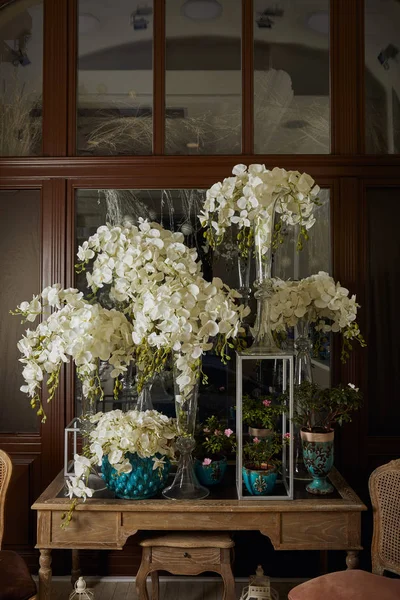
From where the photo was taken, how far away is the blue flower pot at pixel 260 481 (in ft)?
8.66

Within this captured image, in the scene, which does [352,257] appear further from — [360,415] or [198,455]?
[198,455]

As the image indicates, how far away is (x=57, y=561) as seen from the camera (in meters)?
3.31

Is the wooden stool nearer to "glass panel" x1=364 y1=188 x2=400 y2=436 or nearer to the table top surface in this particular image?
the table top surface

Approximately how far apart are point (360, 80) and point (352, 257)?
95 cm

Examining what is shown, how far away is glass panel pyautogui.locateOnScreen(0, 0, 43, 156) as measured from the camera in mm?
3402

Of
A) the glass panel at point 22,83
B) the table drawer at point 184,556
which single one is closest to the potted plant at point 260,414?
the table drawer at point 184,556

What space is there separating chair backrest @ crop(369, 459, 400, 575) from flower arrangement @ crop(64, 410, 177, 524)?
0.88 m

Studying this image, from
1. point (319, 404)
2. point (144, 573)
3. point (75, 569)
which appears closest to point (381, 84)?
point (319, 404)

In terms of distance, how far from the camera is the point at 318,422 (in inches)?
111

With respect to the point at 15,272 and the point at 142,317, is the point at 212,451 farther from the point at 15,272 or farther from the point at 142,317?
the point at 15,272

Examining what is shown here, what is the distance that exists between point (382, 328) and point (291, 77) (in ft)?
4.71

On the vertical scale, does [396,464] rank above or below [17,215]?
below

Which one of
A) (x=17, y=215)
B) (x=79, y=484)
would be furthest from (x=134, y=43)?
(x=79, y=484)

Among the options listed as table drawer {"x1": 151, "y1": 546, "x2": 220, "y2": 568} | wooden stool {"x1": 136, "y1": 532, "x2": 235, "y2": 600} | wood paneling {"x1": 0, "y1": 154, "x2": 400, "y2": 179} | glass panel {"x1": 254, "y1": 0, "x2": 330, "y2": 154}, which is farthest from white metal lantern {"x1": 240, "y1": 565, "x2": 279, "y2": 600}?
glass panel {"x1": 254, "y1": 0, "x2": 330, "y2": 154}
